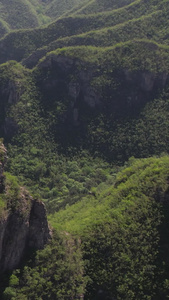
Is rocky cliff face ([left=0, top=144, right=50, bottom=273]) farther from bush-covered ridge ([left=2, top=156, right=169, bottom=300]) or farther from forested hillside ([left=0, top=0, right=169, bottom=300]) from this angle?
forested hillside ([left=0, top=0, right=169, bottom=300])

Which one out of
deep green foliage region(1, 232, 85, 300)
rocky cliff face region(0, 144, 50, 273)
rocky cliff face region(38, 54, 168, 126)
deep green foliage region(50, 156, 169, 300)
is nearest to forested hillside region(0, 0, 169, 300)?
deep green foliage region(50, 156, 169, 300)

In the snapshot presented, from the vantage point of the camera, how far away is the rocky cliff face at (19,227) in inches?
2084

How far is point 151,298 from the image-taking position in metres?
58.0

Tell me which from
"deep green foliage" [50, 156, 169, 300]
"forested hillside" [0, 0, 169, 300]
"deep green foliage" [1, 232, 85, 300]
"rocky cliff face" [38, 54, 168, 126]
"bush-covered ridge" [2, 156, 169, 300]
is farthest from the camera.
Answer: "rocky cliff face" [38, 54, 168, 126]

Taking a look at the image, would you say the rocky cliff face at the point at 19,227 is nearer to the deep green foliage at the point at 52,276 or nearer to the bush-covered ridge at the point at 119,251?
the deep green foliage at the point at 52,276

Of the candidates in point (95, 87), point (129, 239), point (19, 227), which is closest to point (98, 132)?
point (95, 87)

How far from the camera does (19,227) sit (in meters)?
54.7

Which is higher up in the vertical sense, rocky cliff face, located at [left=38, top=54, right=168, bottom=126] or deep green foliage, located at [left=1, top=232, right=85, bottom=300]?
rocky cliff face, located at [left=38, top=54, right=168, bottom=126]

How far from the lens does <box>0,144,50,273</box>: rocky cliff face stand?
52.9 metres

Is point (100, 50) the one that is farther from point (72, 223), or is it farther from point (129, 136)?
point (72, 223)

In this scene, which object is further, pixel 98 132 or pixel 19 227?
pixel 98 132

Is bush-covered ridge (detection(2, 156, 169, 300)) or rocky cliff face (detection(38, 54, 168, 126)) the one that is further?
rocky cliff face (detection(38, 54, 168, 126))

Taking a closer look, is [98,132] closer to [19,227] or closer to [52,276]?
[52,276]

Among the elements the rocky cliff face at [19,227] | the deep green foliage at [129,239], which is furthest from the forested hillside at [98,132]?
the rocky cliff face at [19,227]
